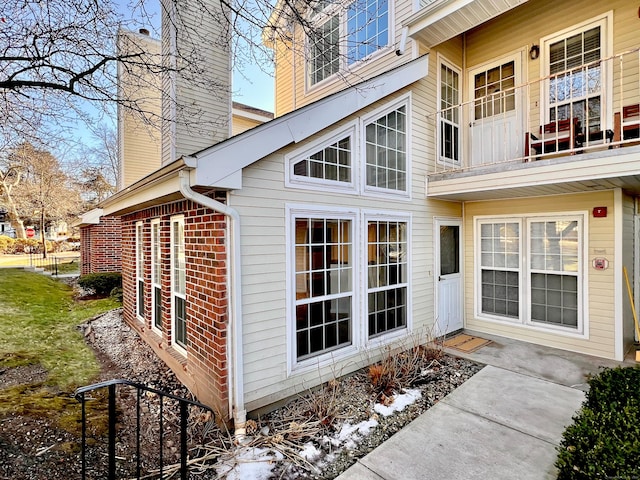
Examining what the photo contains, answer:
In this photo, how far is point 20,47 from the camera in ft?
12.4

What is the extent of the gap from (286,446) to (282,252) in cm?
214

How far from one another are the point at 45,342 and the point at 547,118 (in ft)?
36.0

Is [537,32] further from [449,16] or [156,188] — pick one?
[156,188]

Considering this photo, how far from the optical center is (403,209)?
232 inches

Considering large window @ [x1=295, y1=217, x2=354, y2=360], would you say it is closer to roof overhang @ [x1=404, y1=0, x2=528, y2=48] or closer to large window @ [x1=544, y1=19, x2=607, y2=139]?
roof overhang @ [x1=404, y1=0, x2=528, y2=48]

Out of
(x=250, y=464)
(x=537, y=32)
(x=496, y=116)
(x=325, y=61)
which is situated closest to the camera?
(x=250, y=464)

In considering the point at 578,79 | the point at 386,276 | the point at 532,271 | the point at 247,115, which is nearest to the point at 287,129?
the point at 386,276

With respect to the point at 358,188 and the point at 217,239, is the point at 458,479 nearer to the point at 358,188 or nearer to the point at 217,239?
the point at 217,239

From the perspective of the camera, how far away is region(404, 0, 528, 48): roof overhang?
5.61 m

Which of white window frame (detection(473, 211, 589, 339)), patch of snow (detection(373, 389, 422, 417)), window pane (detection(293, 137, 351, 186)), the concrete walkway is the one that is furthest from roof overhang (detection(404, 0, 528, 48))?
patch of snow (detection(373, 389, 422, 417))

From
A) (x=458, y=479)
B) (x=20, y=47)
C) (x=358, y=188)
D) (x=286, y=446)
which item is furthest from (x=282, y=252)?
(x=20, y=47)

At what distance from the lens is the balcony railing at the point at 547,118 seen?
539cm

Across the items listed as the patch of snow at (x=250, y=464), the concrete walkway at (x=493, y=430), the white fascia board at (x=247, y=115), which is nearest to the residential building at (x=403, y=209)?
the patch of snow at (x=250, y=464)

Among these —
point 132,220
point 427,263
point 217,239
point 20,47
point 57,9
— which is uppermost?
point 57,9
